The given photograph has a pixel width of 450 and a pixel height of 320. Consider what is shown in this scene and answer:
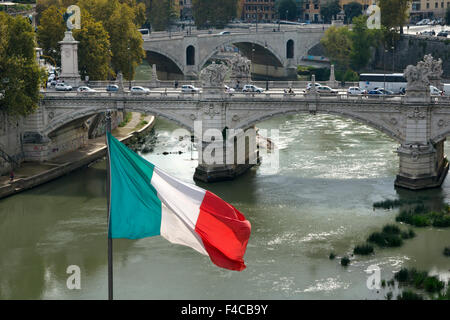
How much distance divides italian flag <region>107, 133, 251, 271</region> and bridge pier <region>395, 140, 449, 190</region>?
27.0 metres

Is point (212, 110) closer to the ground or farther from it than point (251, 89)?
closer to the ground

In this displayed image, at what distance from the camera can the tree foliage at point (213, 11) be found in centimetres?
10600

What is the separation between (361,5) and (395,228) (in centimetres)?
8339

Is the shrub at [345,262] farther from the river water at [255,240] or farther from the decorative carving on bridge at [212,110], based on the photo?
the decorative carving on bridge at [212,110]

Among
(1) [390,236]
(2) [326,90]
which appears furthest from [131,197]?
(2) [326,90]

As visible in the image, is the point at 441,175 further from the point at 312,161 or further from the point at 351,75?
the point at 351,75

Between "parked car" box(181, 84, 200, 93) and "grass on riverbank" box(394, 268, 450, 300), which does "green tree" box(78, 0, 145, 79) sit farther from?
"grass on riverbank" box(394, 268, 450, 300)

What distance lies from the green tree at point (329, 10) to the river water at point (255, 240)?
225ft

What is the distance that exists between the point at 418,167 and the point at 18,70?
66.0 ft

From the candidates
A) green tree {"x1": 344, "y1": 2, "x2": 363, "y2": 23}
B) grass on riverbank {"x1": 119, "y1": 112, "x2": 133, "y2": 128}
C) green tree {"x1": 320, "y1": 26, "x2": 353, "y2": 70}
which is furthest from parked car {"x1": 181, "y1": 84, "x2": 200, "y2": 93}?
green tree {"x1": 344, "y1": 2, "x2": 363, "y2": 23}

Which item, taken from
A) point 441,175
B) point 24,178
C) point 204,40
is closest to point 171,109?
point 24,178

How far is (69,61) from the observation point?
51.6 meters

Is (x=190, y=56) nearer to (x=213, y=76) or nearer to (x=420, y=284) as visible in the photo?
(x=213, y=76)

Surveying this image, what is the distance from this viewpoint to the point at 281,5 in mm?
127312
